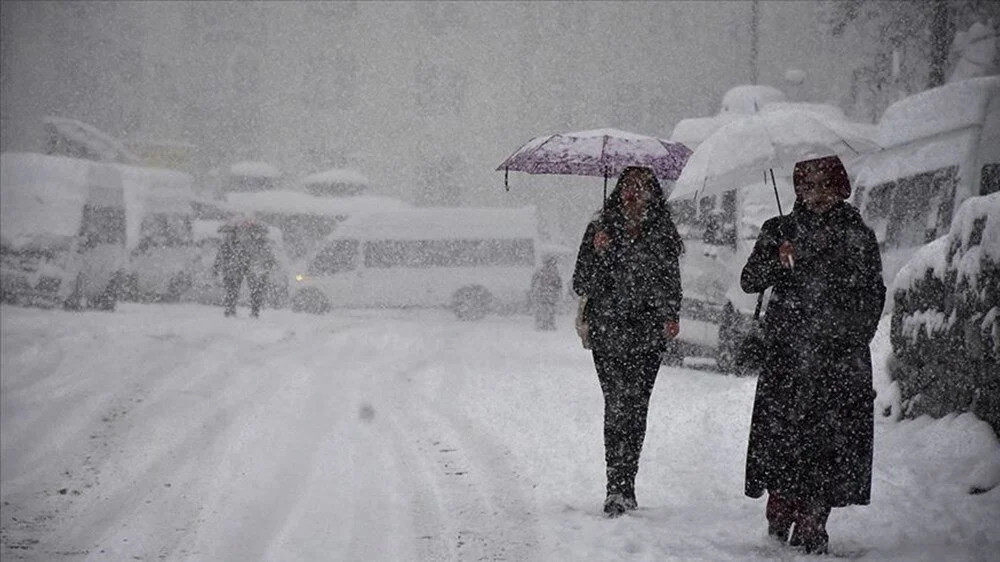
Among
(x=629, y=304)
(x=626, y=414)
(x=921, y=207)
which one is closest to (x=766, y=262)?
(x=629, y=304)

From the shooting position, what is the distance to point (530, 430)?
818 cm

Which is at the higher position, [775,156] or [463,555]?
[775,156]

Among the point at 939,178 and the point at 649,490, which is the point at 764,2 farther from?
the point at 649,490

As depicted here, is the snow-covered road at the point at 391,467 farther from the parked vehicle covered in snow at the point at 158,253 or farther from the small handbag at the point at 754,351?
the parked vehicle covered in snow at the point at 158,253

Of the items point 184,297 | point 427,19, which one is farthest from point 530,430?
point 427,19

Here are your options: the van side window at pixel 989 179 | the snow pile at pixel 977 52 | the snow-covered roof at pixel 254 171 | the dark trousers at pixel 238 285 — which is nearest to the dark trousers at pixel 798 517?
the van side window at pixel 989 179

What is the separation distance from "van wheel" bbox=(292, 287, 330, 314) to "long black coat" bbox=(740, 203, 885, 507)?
1720 centimetres

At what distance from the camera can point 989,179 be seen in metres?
10.1

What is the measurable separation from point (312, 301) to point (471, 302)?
350 centimetres

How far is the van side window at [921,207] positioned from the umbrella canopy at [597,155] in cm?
545

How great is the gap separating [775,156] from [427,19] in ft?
131

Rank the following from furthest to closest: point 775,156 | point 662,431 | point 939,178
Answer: point 939,178
point 662,431
point 775,156

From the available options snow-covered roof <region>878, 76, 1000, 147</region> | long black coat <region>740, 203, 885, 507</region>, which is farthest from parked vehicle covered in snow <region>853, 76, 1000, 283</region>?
long black coat <region>740, 203, 885, 507</region>

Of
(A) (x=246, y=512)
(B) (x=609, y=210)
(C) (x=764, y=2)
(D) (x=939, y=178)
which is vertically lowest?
(A) (x=246, y=512)
